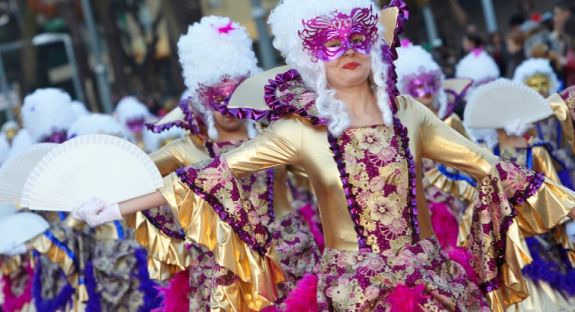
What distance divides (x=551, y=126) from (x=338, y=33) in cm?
486

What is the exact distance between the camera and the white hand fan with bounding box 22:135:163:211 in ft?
16.3

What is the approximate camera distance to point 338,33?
491 centimetres

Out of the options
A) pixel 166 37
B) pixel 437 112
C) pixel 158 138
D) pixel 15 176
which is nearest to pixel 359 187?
pixel 15 176

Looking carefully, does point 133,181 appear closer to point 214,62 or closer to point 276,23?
point 276,23

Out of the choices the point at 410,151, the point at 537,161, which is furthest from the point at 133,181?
the point at 537,161

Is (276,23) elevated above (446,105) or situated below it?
above

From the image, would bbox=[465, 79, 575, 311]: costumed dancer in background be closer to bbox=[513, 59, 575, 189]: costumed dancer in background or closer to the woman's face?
bbox=[513, 59, 575, 189]: costumed dancer in background

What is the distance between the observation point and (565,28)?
1141 cm

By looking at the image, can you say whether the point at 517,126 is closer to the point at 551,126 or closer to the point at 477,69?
the point at 551,126

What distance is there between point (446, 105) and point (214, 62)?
7.91ft

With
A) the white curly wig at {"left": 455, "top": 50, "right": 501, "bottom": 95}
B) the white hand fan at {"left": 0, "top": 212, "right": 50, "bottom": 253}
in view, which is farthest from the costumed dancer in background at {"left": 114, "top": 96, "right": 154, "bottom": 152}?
the white hand fan at {"left": 0, "top": 212, "right": 50, "bottom": 253}

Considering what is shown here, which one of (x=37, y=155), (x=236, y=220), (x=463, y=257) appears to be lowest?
(x=463, y=257)

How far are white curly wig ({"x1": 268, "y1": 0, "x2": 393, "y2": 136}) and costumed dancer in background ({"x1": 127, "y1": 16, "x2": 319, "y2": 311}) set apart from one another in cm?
155

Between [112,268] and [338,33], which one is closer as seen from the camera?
[338,33]
